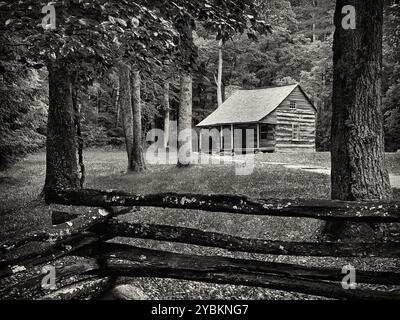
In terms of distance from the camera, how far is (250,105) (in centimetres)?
3938

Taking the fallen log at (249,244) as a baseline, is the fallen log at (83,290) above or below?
below

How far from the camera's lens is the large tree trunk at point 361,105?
645cm

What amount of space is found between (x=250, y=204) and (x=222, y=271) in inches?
37.5

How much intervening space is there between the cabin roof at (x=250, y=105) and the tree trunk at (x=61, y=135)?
26.8m

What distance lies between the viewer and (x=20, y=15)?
530cm

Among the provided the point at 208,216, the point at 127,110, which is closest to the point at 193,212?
the point at 208,216

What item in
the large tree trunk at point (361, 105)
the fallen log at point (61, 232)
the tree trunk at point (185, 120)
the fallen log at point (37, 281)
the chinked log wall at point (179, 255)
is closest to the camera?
the fallen log at point (37, 281)

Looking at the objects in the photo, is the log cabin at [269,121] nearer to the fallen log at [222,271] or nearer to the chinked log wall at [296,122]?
the chinked log wall at [296,122]

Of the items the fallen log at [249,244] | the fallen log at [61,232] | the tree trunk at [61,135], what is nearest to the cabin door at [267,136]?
the tree trunk at [61,135]

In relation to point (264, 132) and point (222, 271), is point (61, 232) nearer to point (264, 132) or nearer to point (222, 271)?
point (222, 271)
